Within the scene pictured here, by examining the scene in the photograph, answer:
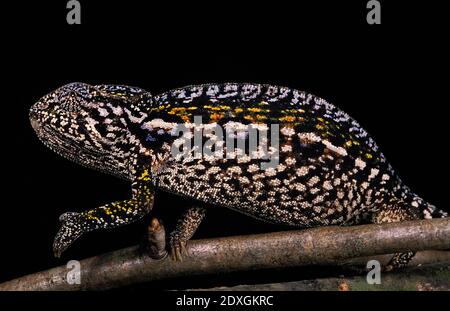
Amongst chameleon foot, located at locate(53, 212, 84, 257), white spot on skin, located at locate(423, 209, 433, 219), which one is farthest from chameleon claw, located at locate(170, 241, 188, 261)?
white spot on skin, located at locate(423, 209, 433, 219)

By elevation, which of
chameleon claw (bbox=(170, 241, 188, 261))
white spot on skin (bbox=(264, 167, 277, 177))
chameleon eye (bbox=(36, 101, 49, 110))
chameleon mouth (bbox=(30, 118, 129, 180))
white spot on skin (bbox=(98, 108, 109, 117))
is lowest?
chameleon claw (bbox=(170, 241, 188, 261))

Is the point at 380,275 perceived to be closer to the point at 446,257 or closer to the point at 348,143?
the point at 446,257

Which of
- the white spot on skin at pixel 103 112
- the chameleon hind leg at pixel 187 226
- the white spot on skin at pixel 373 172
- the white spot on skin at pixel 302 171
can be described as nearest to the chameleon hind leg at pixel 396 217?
the white spot on skin at pixel 373 172

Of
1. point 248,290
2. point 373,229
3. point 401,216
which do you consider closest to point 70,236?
point 248,290

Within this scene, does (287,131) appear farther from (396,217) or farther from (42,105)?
(42,105)

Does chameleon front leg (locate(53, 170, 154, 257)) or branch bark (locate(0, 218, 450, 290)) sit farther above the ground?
chameleon front leg (locate(53, 170, 154, 257))

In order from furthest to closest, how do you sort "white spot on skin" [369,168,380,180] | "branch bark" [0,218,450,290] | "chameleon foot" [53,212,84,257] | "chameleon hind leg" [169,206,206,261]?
1. "white spot on skin" [369,168,380,180]
2. "chameleon hind leg" [169,206,206,261]
3. "chameleon foot" [53,212,84,257]
4. "branch bark" [0,218,450,290]

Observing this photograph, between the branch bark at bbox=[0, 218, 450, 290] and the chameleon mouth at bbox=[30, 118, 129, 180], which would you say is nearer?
the branch bark at bbox=[0, 218, 450, 290]

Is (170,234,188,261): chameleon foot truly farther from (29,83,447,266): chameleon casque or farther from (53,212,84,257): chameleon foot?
(53,212,84,257): chameleon foot

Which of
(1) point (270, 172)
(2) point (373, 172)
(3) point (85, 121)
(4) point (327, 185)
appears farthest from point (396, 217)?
(3) point (85, 121)

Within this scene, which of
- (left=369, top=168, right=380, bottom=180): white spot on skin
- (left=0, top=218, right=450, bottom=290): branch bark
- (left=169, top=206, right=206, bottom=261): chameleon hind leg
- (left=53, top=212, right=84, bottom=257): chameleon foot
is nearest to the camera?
(left=0, top=218, right=450, bottom=290): branch bark
